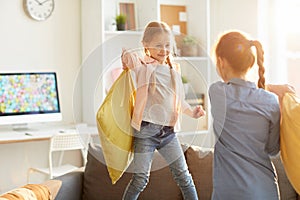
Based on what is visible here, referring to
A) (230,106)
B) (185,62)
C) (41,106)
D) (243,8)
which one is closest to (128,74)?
(185,62)

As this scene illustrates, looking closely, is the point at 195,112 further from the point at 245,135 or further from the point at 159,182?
the point at 159,182

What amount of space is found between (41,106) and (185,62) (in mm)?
2273

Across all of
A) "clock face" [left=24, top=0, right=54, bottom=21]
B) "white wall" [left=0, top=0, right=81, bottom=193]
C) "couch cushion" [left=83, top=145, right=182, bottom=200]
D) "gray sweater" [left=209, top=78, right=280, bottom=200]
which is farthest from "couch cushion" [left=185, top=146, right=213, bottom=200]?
"clock face" [left=24, top=0, right=54, bottom=21]

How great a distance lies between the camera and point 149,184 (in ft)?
8.42

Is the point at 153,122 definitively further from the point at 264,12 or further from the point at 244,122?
the point at 264,12

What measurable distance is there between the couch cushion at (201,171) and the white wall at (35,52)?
6.11ft

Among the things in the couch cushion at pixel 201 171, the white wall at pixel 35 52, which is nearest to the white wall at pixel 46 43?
the white wall at pixel 35 52

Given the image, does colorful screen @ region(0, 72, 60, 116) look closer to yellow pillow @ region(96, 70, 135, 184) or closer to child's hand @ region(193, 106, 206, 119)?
yellow pillow @ region(96, 70, 135, 184)

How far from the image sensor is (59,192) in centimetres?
247

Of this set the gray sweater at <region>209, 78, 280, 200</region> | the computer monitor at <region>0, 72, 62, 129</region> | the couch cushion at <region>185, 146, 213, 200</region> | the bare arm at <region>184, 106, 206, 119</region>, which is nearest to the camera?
the bare arm at <region>184, 106, 206, 119</region>

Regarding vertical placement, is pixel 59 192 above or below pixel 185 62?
below

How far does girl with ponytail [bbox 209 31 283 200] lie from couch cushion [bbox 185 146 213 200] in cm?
71

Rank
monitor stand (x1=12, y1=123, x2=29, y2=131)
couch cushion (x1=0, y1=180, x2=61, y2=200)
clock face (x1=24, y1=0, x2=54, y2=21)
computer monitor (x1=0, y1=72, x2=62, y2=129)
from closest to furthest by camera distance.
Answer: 1. couch cushion (x1=0, y1=180, x2=61, y2=200)
2. computer monitor (x1=0, y1=72, x2=62, y2=129)
3. monitor stand (x1=12, y1=123, x2=29, y2=131)
4. clock face (x1=24, y1=0, x2=54, y2=21)

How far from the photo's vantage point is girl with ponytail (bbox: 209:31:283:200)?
1.74m
